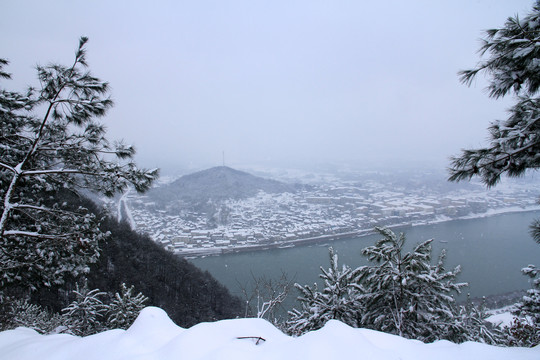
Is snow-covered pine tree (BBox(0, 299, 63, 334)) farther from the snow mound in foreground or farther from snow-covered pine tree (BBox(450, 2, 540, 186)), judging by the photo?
snow-covered pine tree (BBox(450, 2, 540, 186))

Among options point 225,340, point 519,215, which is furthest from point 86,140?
point 519,215

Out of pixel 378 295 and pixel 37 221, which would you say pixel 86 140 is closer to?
pixel 37 221

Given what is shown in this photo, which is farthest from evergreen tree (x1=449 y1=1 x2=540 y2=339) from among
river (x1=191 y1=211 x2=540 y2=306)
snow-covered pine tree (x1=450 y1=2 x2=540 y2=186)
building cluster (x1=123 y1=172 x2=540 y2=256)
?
building cluster (x1=123 y1=172 x2=540 y2=256)

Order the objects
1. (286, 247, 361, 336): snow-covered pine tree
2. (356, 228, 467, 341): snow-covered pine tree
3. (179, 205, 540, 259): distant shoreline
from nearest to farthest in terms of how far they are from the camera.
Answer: (356, 228, 467, 341): snow-covered pine tree < (286, 247, 361, 336): snow-covered pine tree < (179, 205, 540, 259): distant shoreline

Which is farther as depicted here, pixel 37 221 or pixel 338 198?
pixel 338 198

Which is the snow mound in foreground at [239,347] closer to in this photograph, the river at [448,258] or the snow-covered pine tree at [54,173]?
the snow-covered pine tree at [54,173]

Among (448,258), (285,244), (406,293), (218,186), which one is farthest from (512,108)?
(218,186)
